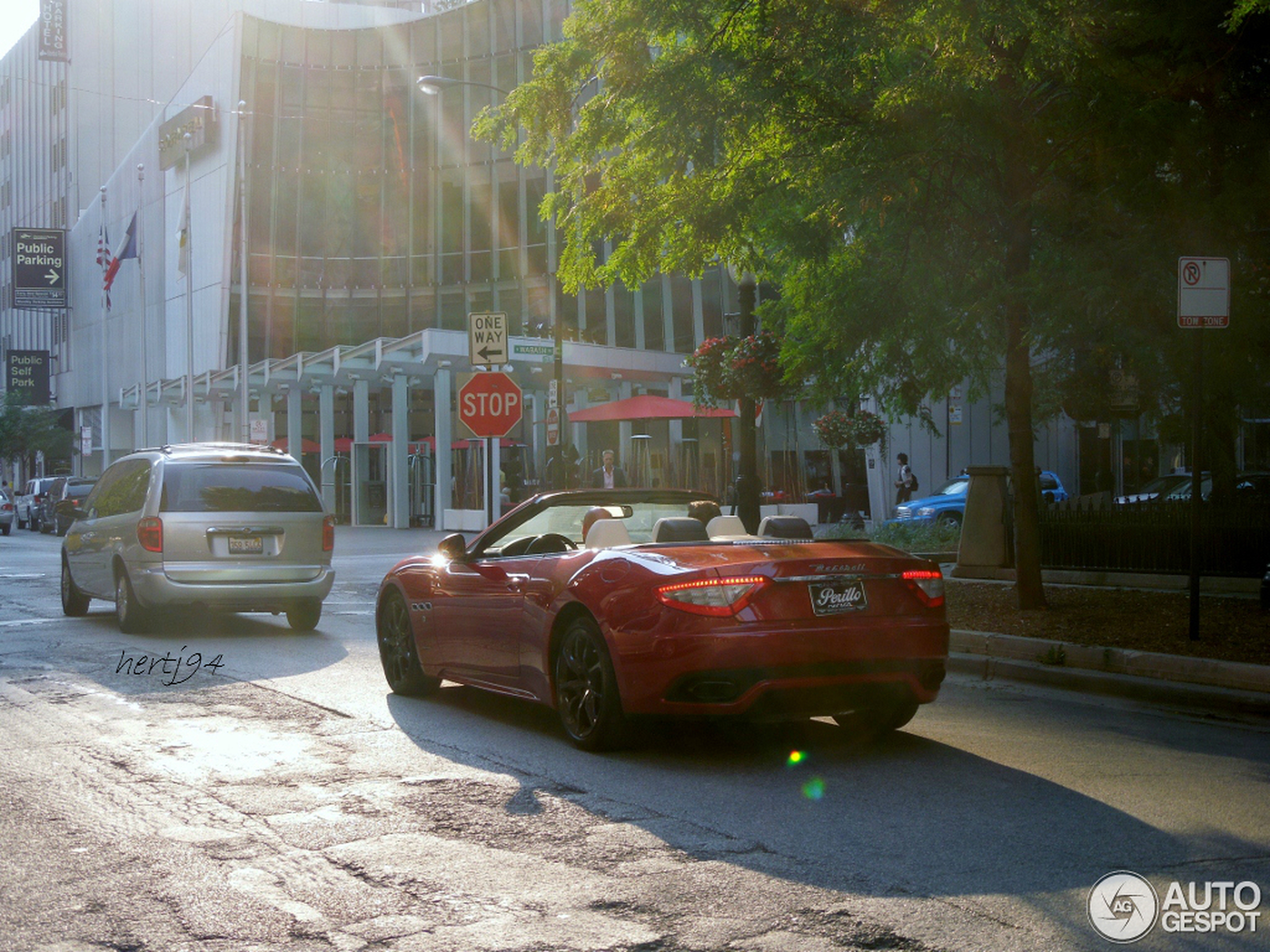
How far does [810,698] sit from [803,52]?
6.47m

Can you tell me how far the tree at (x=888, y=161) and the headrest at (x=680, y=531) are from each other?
4.64 metres

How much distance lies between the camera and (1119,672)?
10.2m

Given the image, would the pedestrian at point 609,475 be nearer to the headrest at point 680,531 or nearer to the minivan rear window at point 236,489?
the minivan rear window at point 236,489

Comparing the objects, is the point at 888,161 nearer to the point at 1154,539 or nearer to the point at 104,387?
the point at 1154,539

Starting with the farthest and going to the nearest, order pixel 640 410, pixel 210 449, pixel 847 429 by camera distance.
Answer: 1. pixel 640 410
2. pixel 847 429
3. pixel 210 449

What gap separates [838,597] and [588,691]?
137 cm

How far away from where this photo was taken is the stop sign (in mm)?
16953

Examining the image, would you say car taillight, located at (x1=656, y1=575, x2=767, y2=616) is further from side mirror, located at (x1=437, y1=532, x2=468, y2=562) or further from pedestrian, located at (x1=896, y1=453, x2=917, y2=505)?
pedestrian, located at (x1=896, y1=453, x2=917, y2=505)

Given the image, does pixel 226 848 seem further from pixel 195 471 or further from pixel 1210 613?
pixel 1210 613

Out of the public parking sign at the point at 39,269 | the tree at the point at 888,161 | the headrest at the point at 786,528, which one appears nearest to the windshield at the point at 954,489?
the tree at the point at 888,161

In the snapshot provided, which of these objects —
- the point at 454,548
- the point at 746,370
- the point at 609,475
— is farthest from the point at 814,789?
the point at 609,475

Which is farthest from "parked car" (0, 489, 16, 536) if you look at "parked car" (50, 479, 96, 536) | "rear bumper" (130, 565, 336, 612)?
"rear bumper" (130, 565, 336, 612)

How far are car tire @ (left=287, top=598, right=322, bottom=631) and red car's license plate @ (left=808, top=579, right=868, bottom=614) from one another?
8.05 m

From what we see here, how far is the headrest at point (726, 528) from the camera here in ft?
26.1
